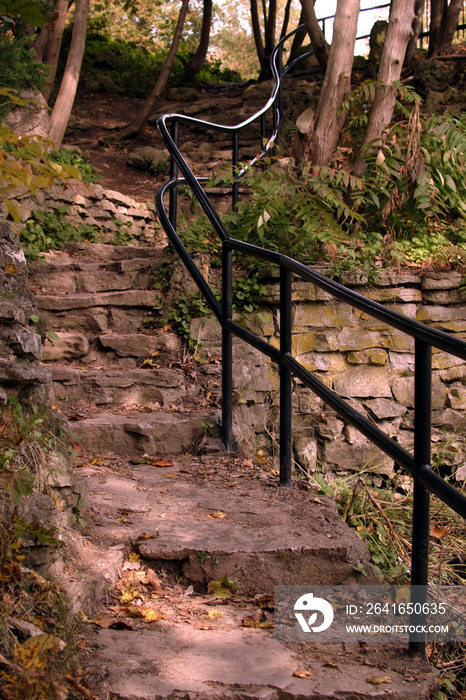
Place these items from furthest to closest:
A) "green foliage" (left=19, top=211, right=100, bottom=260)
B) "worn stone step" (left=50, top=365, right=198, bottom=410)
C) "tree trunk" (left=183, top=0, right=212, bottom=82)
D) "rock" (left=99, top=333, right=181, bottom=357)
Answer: "tree trunk" (left=183, top=0, right=212, bottom=82) < "green foliage" (left=19, top=211, right=100, bottom=260) < "rock" (left=99, top=333, right=181, bottom=357) < "worn stone step" (left=50, top=365, right=198, bottom=410)

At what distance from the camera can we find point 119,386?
3.54 m

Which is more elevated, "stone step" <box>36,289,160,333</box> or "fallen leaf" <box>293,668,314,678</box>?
"stone step" <box>36,289,160,333</box>

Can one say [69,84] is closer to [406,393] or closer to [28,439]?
[406,393]

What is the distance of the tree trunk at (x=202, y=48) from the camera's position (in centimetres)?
1286

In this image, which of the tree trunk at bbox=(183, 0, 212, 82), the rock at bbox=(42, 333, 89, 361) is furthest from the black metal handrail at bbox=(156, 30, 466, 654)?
the tree trunk at bbox=(183, 0, 212, 82)

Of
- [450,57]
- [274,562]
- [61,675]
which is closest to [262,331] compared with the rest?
[274,562]

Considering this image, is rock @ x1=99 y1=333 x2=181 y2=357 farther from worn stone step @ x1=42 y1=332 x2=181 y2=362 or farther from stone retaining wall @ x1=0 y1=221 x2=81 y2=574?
stone retaining wall @ x1=0 y1=221 x2=81 y2=574

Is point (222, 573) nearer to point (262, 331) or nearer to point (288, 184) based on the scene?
point (262, 331)

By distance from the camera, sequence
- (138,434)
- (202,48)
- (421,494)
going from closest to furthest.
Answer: (421,494) → (138,434) → (202,48)

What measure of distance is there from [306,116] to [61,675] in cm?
528

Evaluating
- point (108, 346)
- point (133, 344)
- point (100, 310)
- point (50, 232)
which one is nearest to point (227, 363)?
point (133, 344)

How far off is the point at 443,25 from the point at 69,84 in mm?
6145

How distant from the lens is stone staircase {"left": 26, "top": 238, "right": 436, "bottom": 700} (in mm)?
1480

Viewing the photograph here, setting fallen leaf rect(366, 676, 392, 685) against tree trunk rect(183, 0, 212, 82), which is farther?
tree trunk rect(183, 0, 212, 82)
